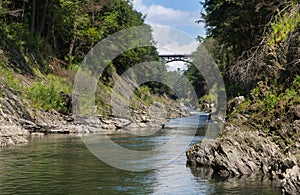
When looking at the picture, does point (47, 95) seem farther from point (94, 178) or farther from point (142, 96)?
point (142, 96)

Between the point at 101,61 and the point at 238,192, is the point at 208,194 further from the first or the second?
the point at 101,61

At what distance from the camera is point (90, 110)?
4631cm

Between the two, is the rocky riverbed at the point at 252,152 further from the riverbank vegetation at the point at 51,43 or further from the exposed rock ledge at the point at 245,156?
the riverbank vegetation at the point at 51,43

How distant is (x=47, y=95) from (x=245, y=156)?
23721 mm

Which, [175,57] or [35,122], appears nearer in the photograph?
[35,122]

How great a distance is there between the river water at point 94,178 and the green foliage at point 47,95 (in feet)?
41.0

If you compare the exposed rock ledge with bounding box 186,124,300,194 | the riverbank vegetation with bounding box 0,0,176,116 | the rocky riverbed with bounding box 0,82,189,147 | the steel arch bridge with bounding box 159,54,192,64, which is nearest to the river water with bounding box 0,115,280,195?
the exposed rock ledge with bounding box 186,124,300,194

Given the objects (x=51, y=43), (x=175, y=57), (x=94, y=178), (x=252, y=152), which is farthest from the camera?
(x=175, y=57)

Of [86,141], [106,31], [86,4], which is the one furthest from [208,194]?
[106,31]

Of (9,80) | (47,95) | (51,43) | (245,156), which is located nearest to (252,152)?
(245,156)

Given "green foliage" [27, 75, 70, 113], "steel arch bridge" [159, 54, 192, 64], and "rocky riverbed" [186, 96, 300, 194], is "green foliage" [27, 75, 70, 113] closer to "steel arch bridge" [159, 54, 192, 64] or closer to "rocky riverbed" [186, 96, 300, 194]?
"rocky riverbed" [186, 96, 300, 194]

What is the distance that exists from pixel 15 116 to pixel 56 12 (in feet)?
62.2

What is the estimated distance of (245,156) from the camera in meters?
20.6

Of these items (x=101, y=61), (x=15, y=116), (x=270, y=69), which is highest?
(x=101, y=61)
